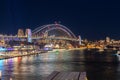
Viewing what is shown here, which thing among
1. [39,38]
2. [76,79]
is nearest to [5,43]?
[39,38]

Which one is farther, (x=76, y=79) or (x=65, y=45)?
(x=65, y=45)

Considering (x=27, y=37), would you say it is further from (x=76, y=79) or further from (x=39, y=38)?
(x=76, y=79)

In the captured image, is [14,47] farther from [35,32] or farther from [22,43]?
[35,32]

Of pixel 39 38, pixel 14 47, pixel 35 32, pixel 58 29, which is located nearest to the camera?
pixel 14 47

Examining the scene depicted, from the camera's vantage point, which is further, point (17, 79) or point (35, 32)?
point (35, 32)

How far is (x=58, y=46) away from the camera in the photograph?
12288 cm

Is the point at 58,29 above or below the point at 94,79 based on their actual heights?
above

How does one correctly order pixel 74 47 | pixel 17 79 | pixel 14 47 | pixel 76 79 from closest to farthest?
pixel 76 79, pixel 17 79, pixel 14 47, pixel 74 47

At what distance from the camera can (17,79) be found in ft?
62.1

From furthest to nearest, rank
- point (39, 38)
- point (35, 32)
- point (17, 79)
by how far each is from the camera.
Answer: point (35, 32) → point (39, 38) → point (17, 79)

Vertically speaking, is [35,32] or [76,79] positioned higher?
[35,32]

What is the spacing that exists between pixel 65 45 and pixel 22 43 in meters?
32.2

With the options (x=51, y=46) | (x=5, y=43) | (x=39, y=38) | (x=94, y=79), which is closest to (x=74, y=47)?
(x=51, y=46)

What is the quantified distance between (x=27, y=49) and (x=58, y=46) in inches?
1306
